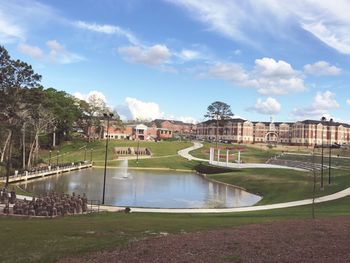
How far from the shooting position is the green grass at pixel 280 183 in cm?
4556

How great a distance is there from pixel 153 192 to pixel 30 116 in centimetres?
3314

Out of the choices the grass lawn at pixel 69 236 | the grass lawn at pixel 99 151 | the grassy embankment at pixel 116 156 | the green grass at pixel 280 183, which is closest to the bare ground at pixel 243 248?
the grass lawn at pixel 69 236

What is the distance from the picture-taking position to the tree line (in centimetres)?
5741

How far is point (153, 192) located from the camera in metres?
51.6

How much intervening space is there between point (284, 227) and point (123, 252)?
27.1ft

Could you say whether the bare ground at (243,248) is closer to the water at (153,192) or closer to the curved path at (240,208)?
the curved path at (240,208)

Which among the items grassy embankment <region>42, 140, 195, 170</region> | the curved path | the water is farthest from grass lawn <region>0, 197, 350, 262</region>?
grassy embankment <region>42, 140, 195, 170</region>

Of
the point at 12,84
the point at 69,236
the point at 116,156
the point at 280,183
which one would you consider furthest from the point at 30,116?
the point at 69,236

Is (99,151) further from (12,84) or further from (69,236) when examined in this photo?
(69,236)

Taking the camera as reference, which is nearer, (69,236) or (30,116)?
(69,236)

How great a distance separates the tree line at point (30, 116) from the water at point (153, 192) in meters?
7.18

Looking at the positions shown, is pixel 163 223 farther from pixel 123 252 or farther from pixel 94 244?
pixel 123 252

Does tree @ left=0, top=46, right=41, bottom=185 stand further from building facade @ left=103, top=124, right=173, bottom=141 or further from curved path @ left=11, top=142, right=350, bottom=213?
building facade @ left=103, top=124, right=173, bottom=141

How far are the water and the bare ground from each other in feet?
80.5
